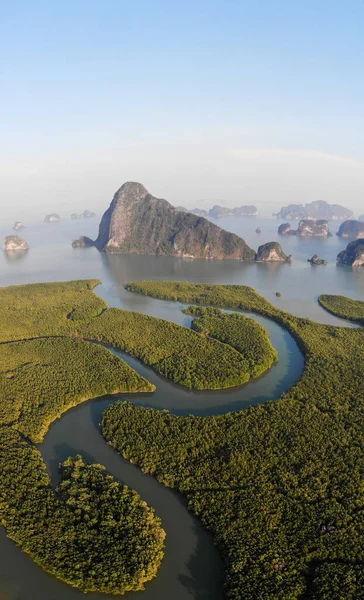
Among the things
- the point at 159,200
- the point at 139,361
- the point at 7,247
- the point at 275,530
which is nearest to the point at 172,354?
the point at 139,361

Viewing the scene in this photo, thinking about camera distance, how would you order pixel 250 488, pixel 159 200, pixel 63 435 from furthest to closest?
pixel 159 200
pixel 63 435
pixel 250 488

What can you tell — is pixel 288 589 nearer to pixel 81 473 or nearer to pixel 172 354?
pixel 81 473

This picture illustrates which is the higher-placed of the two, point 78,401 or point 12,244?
point 12,244

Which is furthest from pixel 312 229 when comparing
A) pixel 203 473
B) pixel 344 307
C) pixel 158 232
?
pixel 203 473

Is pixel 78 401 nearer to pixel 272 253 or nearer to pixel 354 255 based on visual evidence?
pixel 272 253

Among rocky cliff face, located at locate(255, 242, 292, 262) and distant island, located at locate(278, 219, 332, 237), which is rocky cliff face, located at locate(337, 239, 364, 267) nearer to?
rocky cliff face, located at locate(255, 242, 292, 262)
